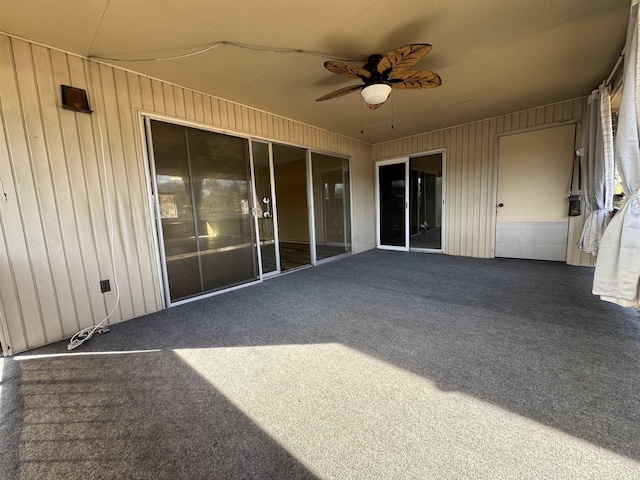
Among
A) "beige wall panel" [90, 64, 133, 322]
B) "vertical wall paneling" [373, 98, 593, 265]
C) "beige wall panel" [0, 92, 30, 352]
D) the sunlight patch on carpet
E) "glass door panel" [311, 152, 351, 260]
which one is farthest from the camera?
"glass door panel" [311, 152, 351, 260]

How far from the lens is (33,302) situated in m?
2.19

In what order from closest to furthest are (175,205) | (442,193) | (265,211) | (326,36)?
(326,36)
(175,205)
(265,211)
(442,193)

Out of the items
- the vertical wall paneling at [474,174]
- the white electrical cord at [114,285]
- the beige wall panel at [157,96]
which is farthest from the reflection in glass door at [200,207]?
the vertical wall paneling at [474,174]

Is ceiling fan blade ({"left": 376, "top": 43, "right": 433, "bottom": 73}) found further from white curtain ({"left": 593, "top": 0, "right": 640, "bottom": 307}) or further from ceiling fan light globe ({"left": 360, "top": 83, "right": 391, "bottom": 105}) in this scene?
white curtain ({"left": 593, "top": 0, "right": 640, "bottom": 307})

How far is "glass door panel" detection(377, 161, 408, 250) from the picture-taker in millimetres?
5879

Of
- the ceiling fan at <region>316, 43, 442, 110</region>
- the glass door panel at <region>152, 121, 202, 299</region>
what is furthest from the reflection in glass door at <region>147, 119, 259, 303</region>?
the ceiling fan at <region>316, 43, 442, 110</region>

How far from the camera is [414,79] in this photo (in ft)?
8.29

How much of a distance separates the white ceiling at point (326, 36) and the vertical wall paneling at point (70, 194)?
0.77ft

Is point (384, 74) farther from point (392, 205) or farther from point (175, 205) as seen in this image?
point (392, 205)

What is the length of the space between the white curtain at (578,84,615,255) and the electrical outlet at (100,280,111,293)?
537 cm

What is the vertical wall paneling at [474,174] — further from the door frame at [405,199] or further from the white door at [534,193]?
the door frame at [405,199]

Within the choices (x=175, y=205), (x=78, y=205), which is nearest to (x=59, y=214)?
(x=78, y=205)

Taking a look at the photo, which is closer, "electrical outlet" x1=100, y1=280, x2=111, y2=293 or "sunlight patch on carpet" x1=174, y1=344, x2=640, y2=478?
"sunlight patch on carpet" x1=174, y1=344, x2=640, y2=478

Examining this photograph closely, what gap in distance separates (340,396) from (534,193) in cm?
494
